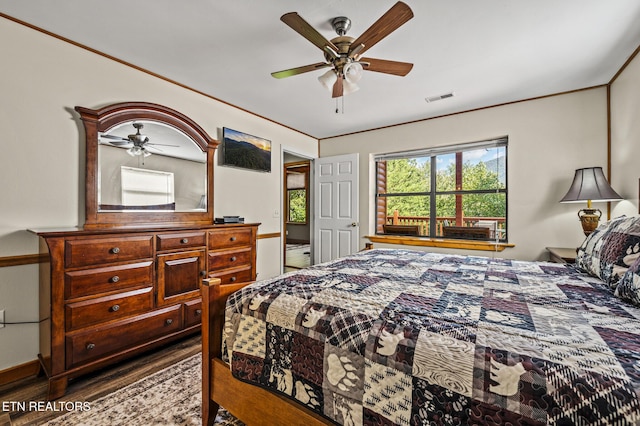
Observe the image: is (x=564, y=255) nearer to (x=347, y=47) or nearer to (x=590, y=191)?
(x=590, y=191)

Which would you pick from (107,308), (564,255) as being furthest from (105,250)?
(564,255)

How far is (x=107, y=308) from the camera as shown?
6.59ft

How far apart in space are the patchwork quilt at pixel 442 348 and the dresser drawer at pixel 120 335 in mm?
1255

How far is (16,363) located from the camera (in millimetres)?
1996

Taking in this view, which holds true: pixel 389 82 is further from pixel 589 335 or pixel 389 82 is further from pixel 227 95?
pixel 589 335

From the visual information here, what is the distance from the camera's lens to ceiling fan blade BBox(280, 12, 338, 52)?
163 centimetres

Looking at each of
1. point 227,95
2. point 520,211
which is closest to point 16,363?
point 227,95

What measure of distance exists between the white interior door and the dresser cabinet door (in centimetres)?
252

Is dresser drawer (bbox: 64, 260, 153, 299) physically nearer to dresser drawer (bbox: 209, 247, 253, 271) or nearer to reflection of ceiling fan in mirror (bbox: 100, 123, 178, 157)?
dresser drawer (bbox: 209, 247, 253, 271)

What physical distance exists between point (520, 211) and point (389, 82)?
87.6 inches

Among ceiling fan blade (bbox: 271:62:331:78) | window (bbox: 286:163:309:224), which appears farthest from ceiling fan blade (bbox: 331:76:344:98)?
window (bbox: 286:163:309:224)

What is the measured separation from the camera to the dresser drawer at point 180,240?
2.32 m

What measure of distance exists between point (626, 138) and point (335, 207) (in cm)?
342

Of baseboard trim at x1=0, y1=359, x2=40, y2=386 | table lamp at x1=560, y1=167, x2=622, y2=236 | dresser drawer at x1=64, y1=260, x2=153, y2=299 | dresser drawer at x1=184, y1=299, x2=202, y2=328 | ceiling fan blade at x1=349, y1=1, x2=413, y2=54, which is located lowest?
baseboard trim at x1=0, y1=359, x2=40, y2=386
